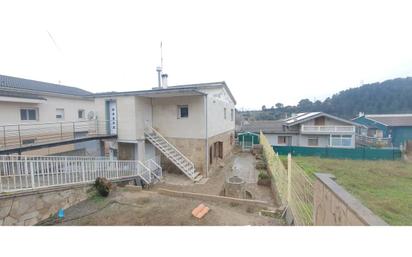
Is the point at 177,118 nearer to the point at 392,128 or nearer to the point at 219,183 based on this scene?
the point at 219,183

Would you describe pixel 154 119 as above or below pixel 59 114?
below

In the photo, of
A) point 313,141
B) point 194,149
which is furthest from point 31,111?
point 313,141

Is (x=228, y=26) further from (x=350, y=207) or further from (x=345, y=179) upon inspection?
(x=345, y=179)

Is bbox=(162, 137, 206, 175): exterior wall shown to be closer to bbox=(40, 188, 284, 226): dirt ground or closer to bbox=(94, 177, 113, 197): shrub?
bbox=(40, 188, 284, 226): dirt ground

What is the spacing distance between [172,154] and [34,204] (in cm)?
546

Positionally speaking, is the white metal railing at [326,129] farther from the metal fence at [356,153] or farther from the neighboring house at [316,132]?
the metal fence at [356,153]

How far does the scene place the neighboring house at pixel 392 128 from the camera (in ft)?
70.6

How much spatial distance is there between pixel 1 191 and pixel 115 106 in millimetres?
6035

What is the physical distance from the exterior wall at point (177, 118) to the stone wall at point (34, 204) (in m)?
5.17

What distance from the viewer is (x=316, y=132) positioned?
700 inches

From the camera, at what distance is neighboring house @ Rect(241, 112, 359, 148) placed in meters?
17.5

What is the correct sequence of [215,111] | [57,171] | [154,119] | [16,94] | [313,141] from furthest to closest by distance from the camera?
[313,141]
[215,111]
[154,119]
[16,94]
[57,171]

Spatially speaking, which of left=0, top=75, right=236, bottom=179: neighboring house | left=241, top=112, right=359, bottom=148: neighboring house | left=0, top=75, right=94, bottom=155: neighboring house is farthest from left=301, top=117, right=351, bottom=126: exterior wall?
left=0, top=75, right=94, bottom=155: neighboring house

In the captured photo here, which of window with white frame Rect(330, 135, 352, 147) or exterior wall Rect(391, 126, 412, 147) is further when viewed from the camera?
exterior wall Rect(391, 126, 412, 147)
